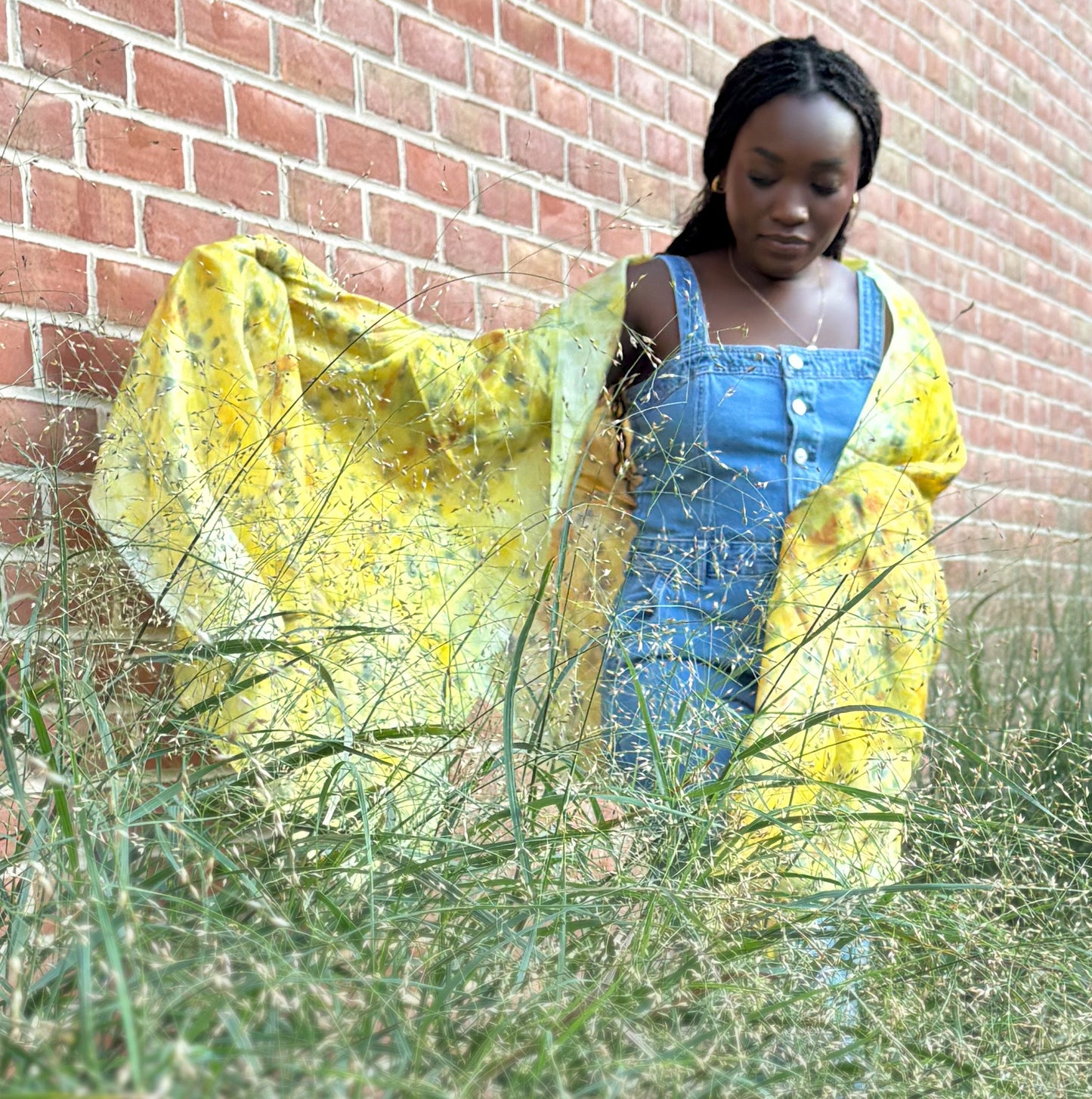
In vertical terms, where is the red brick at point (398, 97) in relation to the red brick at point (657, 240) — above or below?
above

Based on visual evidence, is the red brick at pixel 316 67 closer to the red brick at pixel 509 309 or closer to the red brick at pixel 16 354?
the red brick at pixel 509 309

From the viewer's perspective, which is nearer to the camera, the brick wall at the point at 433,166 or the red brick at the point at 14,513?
the red brick at the point at 14,513

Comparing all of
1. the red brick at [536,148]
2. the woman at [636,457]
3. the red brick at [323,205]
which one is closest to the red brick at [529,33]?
the red brick at [536,148]

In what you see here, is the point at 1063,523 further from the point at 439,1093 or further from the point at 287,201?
the point at 439,1093

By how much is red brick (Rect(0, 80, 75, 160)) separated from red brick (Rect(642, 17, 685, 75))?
5.69 ft

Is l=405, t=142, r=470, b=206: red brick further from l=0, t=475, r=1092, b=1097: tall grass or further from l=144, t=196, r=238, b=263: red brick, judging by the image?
l=0, t=475, r=1092, b=1097: tall grass

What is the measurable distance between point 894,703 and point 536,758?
3.04ft

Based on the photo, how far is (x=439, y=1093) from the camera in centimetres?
103

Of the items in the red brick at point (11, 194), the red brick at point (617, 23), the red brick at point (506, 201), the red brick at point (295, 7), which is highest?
the red brick at point (617, 23)

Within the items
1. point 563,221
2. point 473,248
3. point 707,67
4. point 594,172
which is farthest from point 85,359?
point 707,67

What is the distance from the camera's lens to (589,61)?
3414mm

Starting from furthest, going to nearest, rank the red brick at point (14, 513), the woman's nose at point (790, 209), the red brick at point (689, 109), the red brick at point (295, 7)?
the red brick at point (689, 109) < the red brick at point (295, 7) < the woman's nose at point (790, 209) < the red brick at point (14, 513)

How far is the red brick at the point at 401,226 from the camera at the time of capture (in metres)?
2.87

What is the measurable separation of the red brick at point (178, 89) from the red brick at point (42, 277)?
321mm
